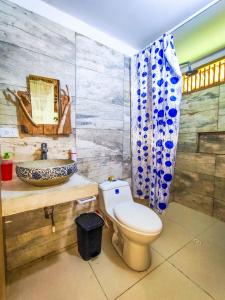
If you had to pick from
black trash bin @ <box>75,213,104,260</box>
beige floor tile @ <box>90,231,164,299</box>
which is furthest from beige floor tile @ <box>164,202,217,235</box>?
black trash bin @ <box>75,213,104,260</box>

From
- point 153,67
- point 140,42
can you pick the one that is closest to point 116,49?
point 140,42

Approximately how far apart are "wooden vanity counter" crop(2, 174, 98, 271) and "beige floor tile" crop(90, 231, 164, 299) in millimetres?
382

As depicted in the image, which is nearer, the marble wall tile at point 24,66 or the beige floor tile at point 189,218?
the marble wall tile at point 24,66

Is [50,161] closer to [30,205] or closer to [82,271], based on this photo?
[30,205]

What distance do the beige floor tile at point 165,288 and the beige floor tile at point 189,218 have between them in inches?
28.3

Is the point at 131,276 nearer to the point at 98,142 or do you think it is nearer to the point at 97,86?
the point at 98,142

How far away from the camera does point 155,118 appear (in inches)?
73.4

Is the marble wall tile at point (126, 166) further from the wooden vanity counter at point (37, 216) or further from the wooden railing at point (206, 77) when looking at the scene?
the wooden railing at point (206, 77)

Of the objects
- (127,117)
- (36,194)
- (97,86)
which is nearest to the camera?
(36,194)

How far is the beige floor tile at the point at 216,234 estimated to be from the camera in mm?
1690

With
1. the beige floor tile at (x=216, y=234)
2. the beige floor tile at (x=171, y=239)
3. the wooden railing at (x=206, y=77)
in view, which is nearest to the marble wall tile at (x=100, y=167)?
the beige floor tile at (x=171, y=239)

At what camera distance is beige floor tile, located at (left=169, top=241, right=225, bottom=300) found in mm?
1205

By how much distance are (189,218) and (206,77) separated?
6.25ft

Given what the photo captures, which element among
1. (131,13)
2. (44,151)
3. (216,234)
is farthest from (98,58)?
(216,234)
